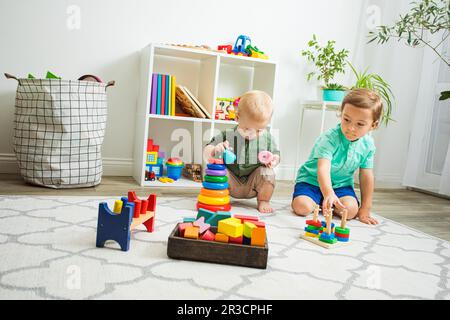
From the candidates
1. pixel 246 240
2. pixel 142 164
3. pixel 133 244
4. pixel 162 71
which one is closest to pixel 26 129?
pixel 142 164

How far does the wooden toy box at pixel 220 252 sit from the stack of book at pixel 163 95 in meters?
1.31

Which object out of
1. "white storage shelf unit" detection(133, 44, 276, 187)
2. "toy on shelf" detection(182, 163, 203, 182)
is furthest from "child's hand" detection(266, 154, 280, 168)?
"toy on shelf" detection(182, 163, 203, 182)

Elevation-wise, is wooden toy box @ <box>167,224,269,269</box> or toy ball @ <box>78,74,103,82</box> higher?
toy ball @ <box>78,74,103,82</box>

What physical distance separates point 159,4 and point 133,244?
1.73 metres

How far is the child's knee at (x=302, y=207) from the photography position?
72.6 inches

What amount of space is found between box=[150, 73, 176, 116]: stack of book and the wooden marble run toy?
3.85ft

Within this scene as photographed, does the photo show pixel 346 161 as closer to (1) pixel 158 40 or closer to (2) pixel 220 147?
(2) pixel 220 147

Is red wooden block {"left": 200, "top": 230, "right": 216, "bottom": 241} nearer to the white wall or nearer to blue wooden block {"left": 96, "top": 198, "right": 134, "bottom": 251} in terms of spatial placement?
blue wooden block {"left": 96, "top": 198, "right": 134, "bottom": 251}

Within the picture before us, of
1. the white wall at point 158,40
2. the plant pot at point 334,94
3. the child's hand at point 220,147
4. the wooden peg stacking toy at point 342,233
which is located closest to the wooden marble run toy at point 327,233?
the wooden peg stacking toy at point 342,233

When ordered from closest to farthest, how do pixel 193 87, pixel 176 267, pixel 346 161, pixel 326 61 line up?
pixel 176 267, pixel 346 161, pixel 193 87, pixel 326 61

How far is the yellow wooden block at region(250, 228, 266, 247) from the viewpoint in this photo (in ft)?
3.72

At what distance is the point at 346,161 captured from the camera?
1.87 metres

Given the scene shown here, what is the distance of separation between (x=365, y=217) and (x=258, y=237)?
0.93m

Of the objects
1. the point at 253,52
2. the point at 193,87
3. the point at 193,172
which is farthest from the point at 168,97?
the point at 253,52
